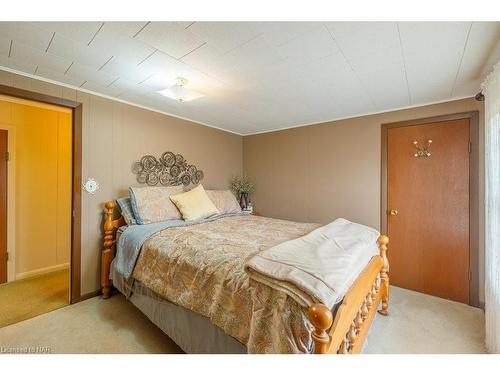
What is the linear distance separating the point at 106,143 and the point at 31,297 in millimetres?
1819

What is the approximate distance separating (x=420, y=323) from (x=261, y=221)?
1.77 meters

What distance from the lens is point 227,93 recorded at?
2.29 metres

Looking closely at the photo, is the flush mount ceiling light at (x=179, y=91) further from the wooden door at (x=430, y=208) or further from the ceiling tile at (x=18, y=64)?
the wooden door at (x=430, y=208)

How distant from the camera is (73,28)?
1325 millimetres

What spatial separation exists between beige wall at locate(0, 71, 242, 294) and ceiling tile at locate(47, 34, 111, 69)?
0.67m

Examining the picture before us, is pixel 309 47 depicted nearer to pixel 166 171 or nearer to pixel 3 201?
pixel 166 171

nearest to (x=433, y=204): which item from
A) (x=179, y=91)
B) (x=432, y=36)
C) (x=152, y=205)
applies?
(x=432, y=36)

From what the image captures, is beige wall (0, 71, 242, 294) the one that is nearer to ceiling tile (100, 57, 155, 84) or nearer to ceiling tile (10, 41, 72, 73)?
ceiling tile (10, 41, 72, 73)

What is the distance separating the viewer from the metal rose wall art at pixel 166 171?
2.74 metres

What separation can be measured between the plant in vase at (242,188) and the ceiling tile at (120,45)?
247cm

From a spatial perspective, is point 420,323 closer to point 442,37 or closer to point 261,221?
point 261,221

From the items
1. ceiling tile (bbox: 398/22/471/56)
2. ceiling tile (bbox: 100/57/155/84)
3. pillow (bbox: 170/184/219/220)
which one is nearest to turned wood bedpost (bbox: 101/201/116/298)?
pillow (bbox: 170/184/219/220)
